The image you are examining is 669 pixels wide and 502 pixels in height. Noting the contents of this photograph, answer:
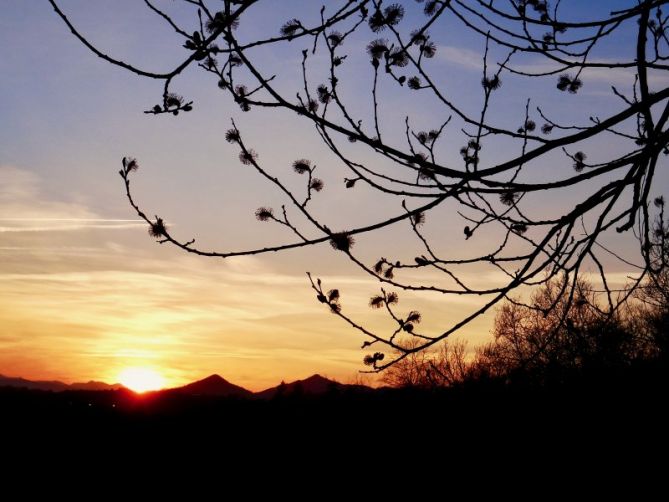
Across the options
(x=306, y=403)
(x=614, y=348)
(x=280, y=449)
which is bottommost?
(x=280, y=449)

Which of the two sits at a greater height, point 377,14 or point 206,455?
point 377,14

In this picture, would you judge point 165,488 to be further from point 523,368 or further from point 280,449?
point 523,368

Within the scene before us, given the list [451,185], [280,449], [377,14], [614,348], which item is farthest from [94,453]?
[614,348]

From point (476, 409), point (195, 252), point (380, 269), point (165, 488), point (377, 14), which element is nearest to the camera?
point (195, 252)

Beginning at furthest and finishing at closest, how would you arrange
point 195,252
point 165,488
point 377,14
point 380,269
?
1. point 165,488
2. point 380,269
3. point 377,14
4. point 195,252

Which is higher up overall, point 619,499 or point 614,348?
point 614,348

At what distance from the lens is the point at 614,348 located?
4.30 metres

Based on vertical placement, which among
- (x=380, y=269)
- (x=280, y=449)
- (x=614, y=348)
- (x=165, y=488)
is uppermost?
(x=380, y=269)

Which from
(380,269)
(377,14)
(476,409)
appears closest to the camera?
(377,14)

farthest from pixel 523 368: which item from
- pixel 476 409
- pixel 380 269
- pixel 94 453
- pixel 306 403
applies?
pixel 94 453

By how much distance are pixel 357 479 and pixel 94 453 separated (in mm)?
2057

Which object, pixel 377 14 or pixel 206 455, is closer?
pixel 377 14

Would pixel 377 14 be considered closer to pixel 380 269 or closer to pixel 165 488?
pixel 380 269

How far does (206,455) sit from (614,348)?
3267mm
